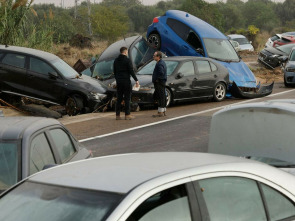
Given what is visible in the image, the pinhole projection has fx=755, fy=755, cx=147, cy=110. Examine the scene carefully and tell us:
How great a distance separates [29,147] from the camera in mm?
7055

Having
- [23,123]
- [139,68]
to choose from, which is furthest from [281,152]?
[139,68]

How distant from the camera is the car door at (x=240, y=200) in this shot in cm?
450

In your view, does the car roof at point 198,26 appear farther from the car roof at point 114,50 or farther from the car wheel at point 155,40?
the car roof at point 114,50

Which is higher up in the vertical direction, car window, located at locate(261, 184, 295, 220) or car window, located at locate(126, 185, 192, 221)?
car window, located at locate(126, 185, 192, 221)

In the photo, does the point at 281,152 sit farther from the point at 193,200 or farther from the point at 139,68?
the point at 139,68

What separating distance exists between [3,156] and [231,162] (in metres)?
2.85

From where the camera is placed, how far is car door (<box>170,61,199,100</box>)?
20.3 metres

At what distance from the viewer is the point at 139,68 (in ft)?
72.0

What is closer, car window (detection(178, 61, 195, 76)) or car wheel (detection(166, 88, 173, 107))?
car wheel (detection(166, 88, 173, 107))

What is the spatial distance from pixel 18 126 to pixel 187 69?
13.8 metres

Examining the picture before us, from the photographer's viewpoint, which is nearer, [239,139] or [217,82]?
[239,139]

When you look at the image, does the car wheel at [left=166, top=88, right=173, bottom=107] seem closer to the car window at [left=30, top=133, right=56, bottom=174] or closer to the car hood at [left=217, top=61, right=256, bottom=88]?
the car hood at [left=217, top=61, right=256, bottom=88]

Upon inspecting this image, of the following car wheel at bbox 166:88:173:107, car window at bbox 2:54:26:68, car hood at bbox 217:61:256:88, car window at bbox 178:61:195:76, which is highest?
car window at bbox 2:54:26:68

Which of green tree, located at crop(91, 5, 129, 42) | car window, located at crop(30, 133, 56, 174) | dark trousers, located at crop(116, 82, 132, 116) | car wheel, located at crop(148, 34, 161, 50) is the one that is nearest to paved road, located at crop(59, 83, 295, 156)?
dark trousers, located at crop(116, 82, 132, 116)
